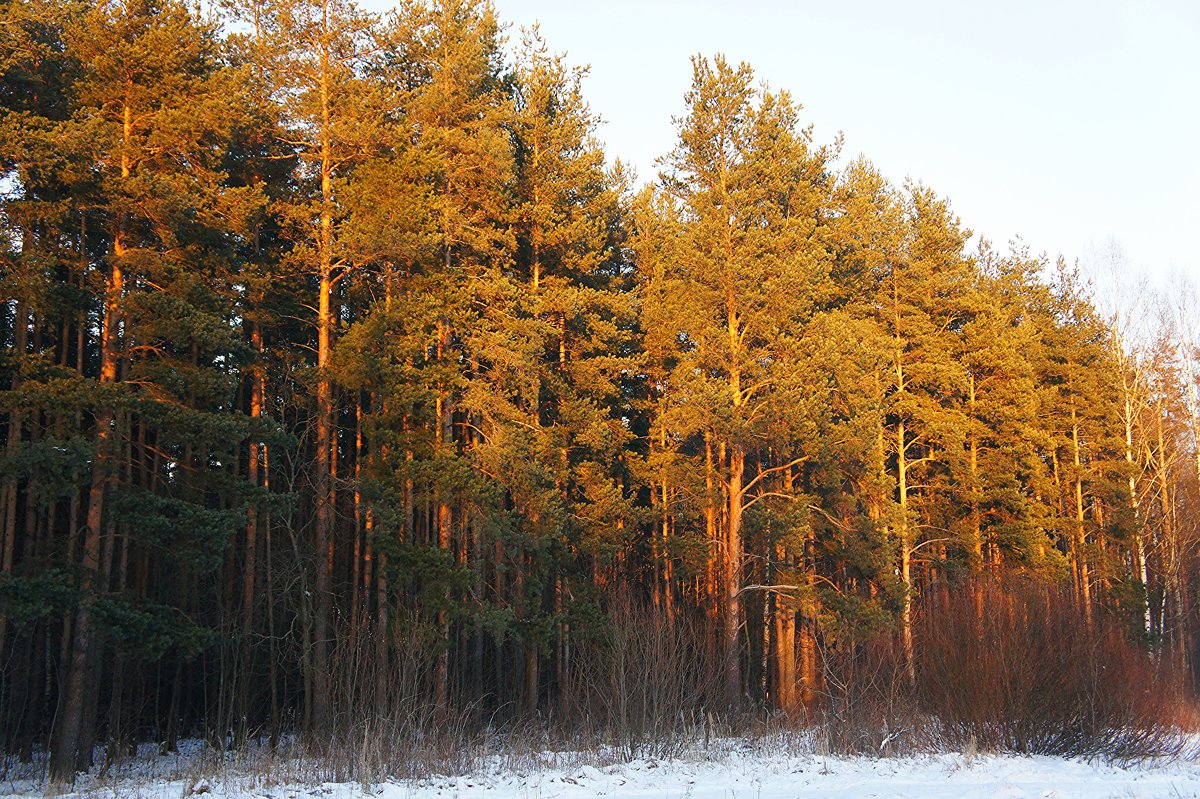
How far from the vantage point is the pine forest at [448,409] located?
16734mm

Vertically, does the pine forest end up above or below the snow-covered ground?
above

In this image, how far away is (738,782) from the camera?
561 inches

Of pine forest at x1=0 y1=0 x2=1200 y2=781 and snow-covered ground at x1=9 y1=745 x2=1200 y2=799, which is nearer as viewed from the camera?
snow-covered ground at x1=9 y1=745 x2=1200 y2=799

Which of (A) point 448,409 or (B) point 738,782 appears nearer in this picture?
(B) point 738,782

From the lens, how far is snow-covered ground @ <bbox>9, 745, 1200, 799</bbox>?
1244 cm

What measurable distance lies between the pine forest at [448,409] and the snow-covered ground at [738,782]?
1360mm

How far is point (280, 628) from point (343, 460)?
6.38 metres

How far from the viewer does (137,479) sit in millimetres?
22391

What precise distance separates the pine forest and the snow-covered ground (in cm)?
136

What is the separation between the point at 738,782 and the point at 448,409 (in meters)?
10.9

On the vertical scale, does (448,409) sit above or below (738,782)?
above

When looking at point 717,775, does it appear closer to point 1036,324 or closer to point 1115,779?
point 1115,779

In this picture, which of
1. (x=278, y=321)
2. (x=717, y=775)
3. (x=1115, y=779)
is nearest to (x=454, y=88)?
(x=278, y=321)

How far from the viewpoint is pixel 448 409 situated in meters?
21.7
